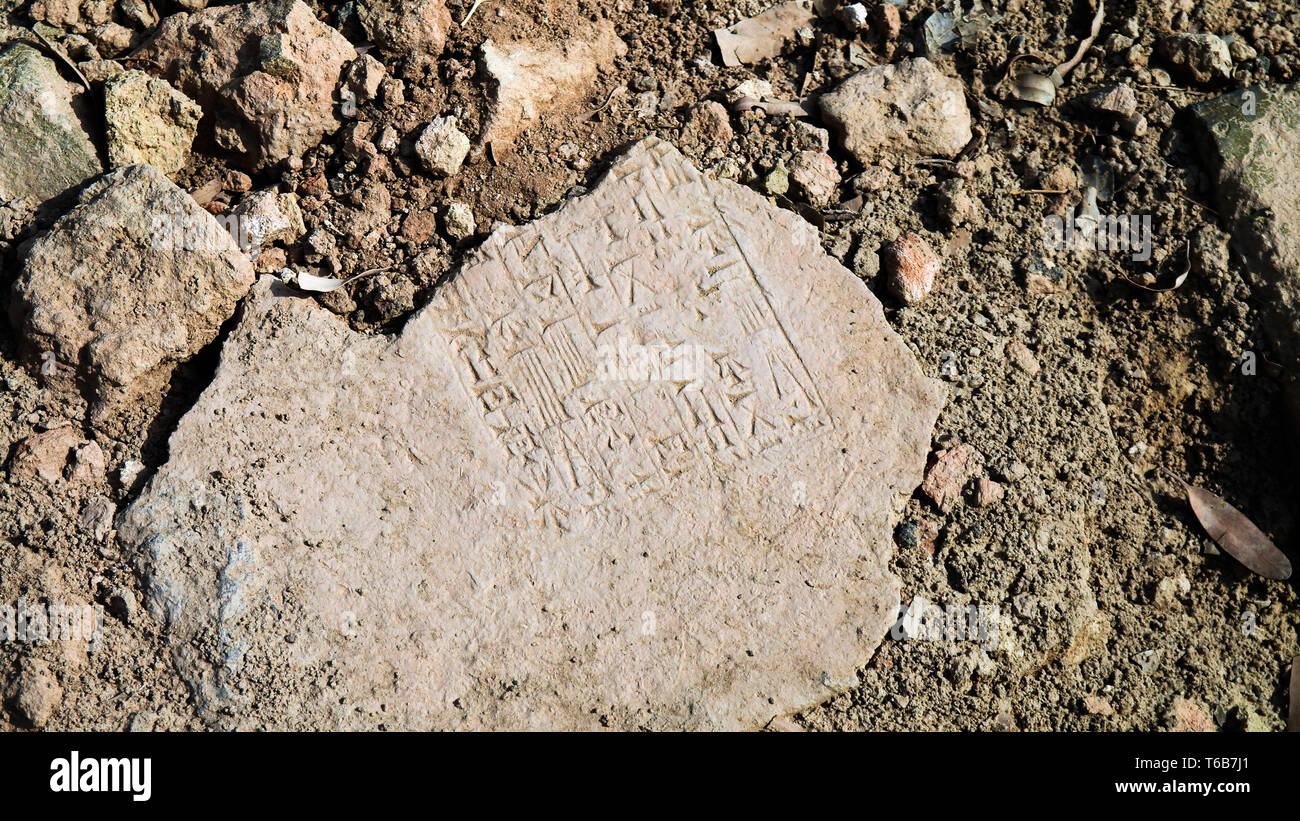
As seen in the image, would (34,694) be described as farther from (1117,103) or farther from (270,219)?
(1117,103)

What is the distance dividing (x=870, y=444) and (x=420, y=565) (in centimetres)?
113

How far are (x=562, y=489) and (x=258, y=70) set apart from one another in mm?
1476

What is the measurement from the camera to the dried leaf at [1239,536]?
269 centimetres

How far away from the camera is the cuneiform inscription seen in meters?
2.54

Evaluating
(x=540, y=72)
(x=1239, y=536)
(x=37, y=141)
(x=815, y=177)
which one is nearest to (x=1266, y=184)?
(x=1239, y=536)

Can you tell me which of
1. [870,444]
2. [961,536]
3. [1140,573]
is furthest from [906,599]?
[1140,573]

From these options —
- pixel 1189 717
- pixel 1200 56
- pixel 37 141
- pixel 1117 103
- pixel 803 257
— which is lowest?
pixel 1189 717

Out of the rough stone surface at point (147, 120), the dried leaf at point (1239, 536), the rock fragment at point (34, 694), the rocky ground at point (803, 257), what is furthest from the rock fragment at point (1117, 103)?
the rock fragment at point (34, 694)

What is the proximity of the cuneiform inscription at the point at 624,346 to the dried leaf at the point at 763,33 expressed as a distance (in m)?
0.59

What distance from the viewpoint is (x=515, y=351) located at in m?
2.60

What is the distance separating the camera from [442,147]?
2852 millimetres

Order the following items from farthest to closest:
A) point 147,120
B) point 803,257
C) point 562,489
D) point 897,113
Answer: point 897,113, point 147,120, point 803,257, point 562,489

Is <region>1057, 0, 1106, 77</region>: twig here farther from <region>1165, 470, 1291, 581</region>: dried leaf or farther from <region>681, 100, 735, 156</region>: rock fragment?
<region>1165, 470, 1291, 581</region>: dried leaf
